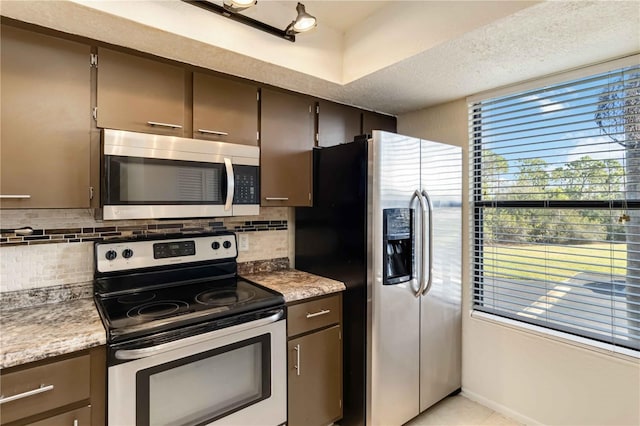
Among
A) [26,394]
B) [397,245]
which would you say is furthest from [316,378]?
[26,394]

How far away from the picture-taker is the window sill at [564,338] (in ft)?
5.65

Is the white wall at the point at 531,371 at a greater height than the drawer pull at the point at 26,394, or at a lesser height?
lesser

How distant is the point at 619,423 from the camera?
173 cm

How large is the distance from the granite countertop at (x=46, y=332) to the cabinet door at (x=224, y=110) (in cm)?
103

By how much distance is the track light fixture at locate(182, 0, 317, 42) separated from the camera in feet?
4.73

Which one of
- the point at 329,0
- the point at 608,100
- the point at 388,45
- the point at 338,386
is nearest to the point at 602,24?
the point at 608,100

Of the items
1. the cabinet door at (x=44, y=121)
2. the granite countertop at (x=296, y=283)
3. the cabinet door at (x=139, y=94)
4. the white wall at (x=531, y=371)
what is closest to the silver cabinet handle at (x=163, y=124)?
the cabinet door at (x=139, y=94)

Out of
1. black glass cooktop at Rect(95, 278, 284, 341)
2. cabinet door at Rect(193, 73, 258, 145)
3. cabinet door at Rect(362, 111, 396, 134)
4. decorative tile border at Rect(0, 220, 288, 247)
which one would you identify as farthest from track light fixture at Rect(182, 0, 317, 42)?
black glass cooktop at Rect(95, 278, 284, 341)

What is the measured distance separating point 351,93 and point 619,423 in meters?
2.46

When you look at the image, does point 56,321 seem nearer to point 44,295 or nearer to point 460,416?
point 44,295

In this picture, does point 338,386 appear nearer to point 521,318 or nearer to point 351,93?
point 521,318

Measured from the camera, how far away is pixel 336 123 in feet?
7.92

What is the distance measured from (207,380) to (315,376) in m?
0.66

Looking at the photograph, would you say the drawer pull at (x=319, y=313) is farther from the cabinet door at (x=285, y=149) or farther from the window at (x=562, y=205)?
the window at (x=562, y=205)
